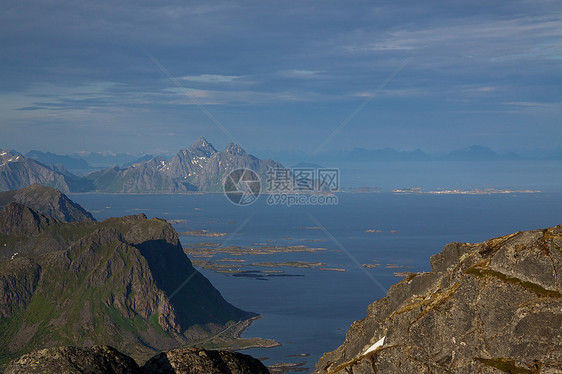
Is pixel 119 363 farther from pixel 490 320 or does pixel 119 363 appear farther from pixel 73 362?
pixel 490 320

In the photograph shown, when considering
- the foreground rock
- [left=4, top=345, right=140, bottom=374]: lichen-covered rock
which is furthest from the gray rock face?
[left=4, top=345, right=140, bottom=374]: lichen-covered rock

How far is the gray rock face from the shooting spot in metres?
39.2

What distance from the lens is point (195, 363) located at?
31.3m

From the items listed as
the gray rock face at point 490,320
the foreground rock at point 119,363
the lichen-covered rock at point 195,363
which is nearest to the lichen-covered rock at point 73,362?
the foreground rock at point 119,363

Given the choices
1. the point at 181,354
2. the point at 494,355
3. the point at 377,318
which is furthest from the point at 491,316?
the point at 181,354

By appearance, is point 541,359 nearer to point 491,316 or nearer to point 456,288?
point 491,316

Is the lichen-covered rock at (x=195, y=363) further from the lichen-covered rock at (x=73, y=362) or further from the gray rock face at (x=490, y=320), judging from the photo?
the gray rock face at (x=490, y=320)

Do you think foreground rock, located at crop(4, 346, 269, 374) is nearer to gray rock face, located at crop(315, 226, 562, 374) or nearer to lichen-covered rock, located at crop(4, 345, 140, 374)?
lichen-covered rock, located at crop(4, 345, 140, 374)

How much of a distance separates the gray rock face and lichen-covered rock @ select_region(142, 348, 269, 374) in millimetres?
16271

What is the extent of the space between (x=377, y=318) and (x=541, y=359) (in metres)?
20.5

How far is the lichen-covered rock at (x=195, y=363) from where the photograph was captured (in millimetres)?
31156

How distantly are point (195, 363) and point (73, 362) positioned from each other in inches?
222

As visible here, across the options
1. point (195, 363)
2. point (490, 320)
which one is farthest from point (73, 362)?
point (490, 320)

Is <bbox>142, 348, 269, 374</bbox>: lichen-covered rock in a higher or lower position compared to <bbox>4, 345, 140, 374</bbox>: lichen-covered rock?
lower
